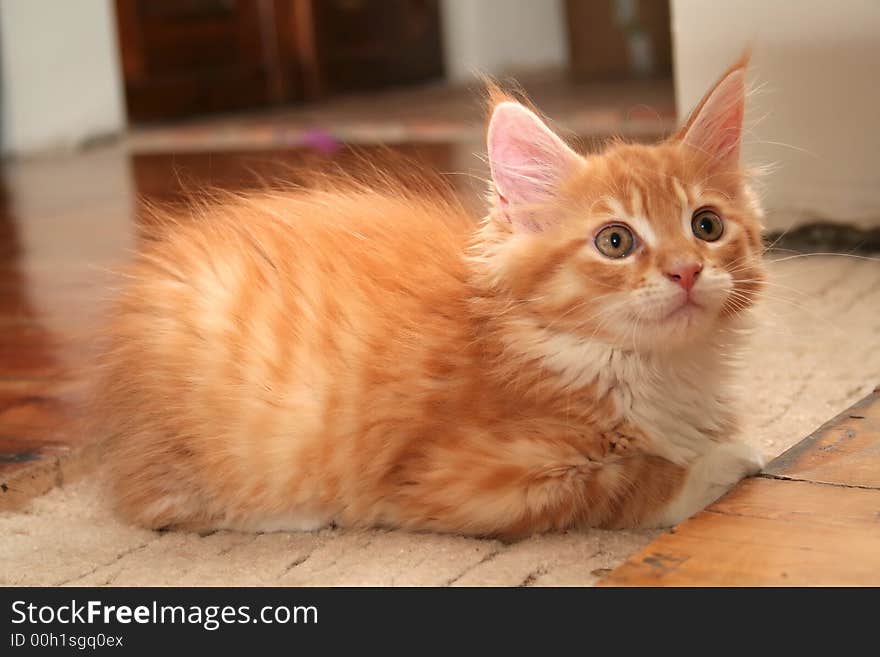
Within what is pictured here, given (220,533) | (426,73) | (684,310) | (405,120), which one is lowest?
(220,533)

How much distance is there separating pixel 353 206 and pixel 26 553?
0.59 m

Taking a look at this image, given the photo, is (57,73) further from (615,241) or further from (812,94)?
(615,241)

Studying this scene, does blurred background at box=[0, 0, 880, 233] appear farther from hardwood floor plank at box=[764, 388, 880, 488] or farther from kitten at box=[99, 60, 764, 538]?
hardwood floor plank at box=[764, 388, 880, 488]

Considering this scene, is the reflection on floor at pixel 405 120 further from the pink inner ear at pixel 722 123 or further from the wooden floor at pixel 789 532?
the wooden floor at pixel 789 532

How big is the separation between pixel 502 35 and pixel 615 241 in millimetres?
6999

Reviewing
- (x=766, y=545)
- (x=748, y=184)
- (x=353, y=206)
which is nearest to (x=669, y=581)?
(x=766, y=545)

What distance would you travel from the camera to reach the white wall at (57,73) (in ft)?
18.6

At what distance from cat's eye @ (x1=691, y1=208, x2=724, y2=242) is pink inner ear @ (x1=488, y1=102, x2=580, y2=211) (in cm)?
15

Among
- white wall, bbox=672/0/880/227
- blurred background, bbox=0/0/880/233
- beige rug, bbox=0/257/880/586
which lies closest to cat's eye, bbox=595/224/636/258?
beige rug, bbox=0/257/880/586

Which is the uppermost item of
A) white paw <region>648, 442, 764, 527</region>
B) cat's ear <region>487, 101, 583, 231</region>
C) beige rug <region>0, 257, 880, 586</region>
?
cat's ear <region>487, 101, 583, 231</region>

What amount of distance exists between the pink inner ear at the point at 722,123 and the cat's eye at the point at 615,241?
0.55 ft

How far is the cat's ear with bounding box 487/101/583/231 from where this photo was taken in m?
1.46

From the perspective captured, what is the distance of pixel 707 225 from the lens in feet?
4.75

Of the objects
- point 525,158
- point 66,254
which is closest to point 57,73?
point 66,254
